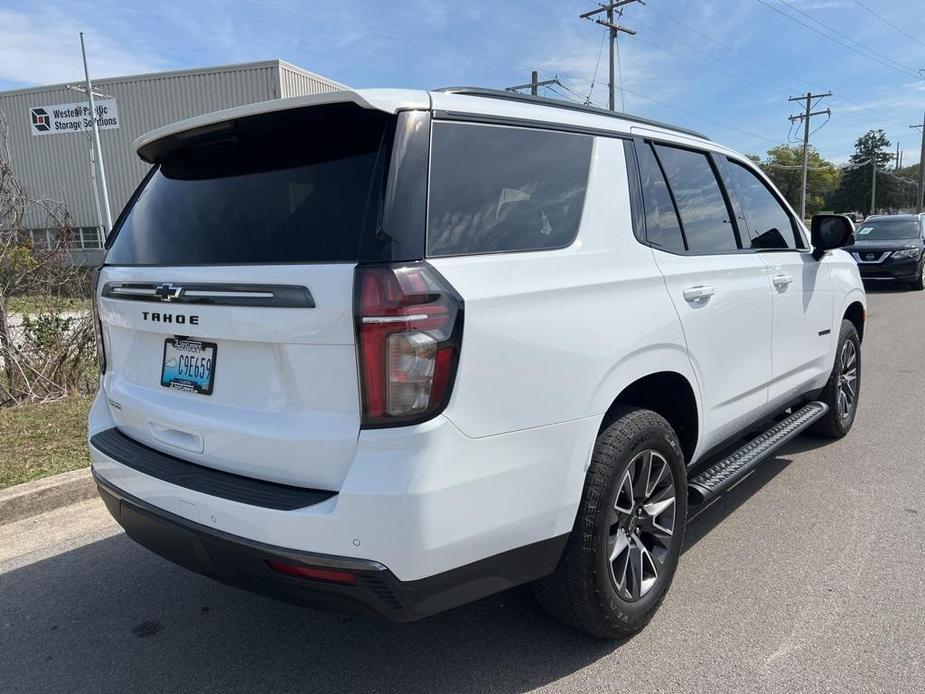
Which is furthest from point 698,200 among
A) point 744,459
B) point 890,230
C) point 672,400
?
point 890,230

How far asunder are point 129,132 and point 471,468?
3316 centimetres

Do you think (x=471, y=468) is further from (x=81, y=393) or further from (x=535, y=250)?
(x=81, y=393)

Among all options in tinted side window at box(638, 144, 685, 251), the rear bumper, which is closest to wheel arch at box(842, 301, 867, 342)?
tinted side window at box(638, 144, 685, 251)

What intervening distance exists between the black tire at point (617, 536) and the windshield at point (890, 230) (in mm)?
16458

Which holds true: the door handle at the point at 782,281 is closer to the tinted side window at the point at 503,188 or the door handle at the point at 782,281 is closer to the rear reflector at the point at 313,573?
the tinted side window at the point at 503,188

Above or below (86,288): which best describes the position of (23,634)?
below

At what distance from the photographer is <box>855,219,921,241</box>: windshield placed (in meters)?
16.3

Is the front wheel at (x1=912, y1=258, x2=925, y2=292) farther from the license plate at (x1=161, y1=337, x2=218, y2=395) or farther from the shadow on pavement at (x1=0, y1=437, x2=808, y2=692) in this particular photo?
the license plate at (x1=161, y1=337, x2=218, y2=395)

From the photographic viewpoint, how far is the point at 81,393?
6633mm

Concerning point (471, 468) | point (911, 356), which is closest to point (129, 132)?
point (911, 356)

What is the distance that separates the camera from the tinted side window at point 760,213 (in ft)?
12.6

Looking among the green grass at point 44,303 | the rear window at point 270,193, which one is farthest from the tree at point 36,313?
the rear window at point 270,193

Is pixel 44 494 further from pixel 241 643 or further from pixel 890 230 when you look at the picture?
pixel 890 230

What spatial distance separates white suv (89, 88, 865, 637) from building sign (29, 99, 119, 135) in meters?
32.1
